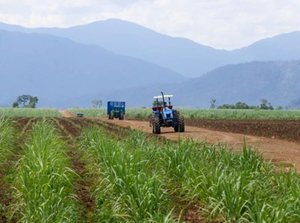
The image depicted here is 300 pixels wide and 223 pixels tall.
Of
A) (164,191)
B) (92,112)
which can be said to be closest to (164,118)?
(164,191)

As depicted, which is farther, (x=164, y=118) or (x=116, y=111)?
(x=116, y=111)

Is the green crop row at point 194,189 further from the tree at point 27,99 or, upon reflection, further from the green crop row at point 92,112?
the tree at point 27,99

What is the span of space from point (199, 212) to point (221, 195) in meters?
0.54

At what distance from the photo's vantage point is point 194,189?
8664mm

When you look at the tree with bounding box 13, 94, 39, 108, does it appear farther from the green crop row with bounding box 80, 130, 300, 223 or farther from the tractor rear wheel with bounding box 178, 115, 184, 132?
the green crop row with bounding box 80, 130, 300, 223

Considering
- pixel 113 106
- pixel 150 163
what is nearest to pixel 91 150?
pixel 150 163

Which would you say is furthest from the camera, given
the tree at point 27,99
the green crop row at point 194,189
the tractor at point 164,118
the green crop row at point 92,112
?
the tree at point 27,99

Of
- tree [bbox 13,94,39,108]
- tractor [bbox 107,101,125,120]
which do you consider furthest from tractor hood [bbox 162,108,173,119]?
tree [bbox 13,94,39,108]

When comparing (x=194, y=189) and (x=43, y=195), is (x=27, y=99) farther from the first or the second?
(x=43, y=195)

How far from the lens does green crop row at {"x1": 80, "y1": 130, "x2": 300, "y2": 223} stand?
7.38 m

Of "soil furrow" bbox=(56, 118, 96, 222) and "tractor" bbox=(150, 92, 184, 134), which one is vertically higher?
"tractor" bbox=(150, 92, 184, 134)

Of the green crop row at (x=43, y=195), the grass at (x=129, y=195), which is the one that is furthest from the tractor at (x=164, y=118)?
the grass at (x=129, y=195)

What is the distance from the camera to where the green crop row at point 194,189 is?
7.38m

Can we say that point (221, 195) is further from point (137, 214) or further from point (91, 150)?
point (91, 150)
